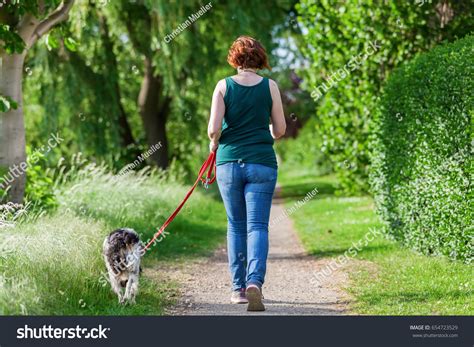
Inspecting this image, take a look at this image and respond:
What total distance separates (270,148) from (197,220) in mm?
7445

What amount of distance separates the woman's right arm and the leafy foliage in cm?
468

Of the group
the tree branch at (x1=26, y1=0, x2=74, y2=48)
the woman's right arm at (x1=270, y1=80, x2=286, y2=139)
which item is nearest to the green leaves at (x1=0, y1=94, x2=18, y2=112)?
the tree branch at (x1=26, y1=0, x2=74, y2=48)

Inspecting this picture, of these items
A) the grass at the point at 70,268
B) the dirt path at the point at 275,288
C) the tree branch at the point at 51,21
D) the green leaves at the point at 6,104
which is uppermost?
the tree branch at the point at 51,21

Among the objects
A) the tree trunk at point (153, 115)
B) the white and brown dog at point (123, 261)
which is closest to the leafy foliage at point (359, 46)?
the white and brown dog at point (123, 261)

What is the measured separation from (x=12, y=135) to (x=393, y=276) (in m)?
4.79

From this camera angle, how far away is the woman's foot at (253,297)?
19.0ft

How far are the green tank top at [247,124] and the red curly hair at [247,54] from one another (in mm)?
165

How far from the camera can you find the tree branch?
905 centimetres

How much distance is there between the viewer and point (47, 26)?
9109mm

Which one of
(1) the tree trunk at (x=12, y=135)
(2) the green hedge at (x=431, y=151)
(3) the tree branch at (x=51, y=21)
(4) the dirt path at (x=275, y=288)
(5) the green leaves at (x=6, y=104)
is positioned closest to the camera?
(4) the dirt path at (x=275, y=288)

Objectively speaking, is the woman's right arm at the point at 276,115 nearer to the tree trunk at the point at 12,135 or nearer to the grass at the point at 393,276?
the grass at the point at 393,276

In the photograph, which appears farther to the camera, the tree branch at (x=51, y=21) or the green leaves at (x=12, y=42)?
the tree branch at (x=51, y=21)

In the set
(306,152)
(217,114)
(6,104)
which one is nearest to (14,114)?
(6,104)

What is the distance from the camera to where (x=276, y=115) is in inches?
238
